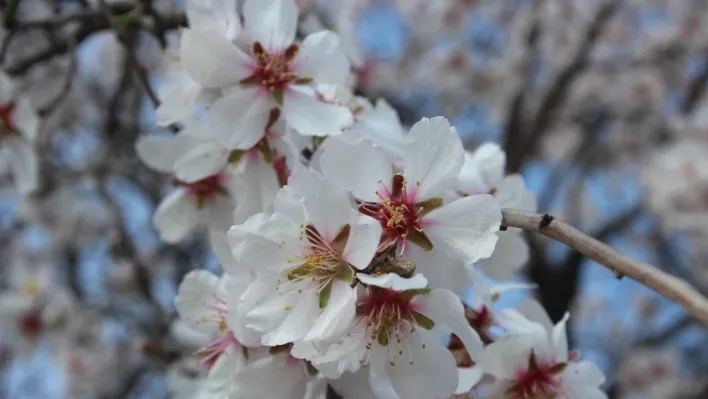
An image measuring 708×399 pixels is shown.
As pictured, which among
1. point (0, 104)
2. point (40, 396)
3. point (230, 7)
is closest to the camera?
point (230, 7)

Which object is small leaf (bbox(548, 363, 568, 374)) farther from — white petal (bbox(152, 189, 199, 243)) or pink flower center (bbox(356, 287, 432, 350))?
white petal (bbox(152, 189, 199, 243))

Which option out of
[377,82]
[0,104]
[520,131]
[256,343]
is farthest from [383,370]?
[377,82]

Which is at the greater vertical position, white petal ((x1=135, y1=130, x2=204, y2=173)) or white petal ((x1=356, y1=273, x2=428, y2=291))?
white petal ((x1=356, y1=273, x2=428, y2=291))

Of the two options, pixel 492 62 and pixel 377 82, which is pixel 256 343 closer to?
pixel 377 82

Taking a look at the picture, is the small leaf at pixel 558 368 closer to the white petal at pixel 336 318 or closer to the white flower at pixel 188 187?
the white petal at pixel 336 318

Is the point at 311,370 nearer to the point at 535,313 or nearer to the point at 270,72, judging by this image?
the point at 535,313

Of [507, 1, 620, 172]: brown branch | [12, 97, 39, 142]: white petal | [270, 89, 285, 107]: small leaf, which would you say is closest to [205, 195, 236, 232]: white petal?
[270, 89, 285, 107]: small leaf
